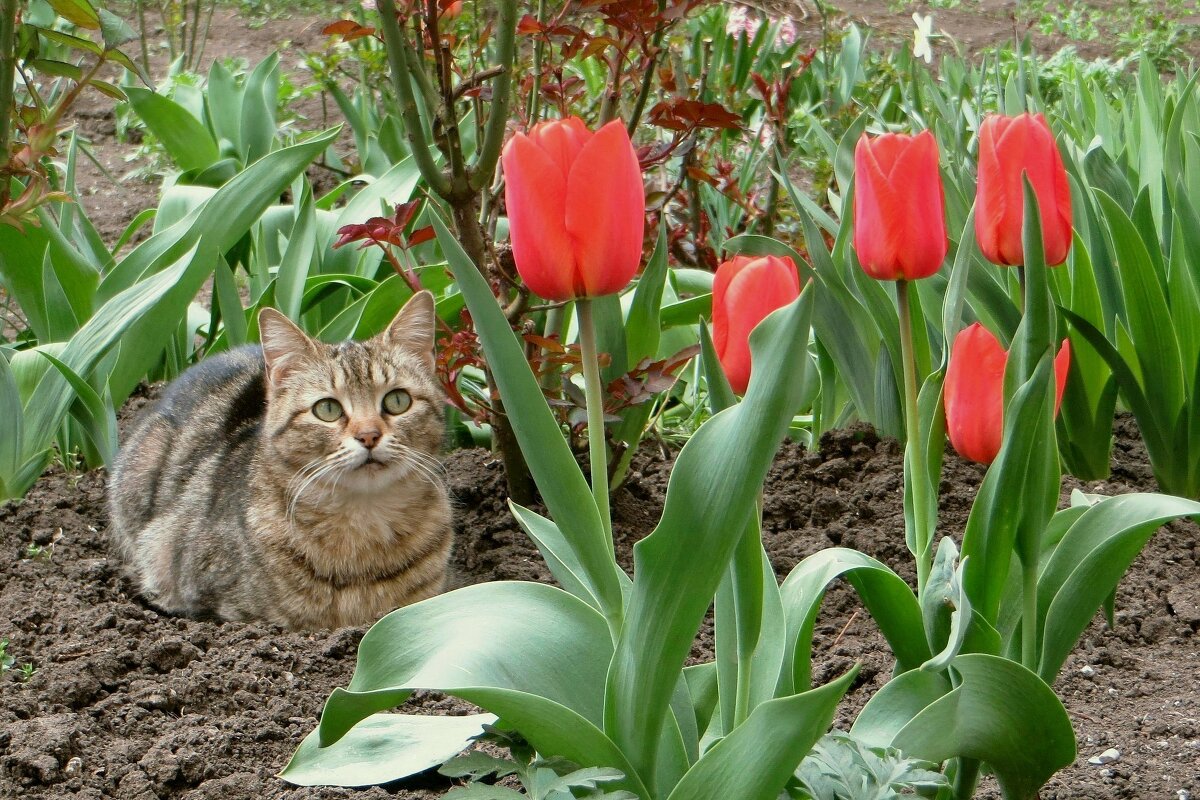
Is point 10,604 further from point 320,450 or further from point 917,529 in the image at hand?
point 917,529

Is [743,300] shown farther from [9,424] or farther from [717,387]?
[9,424]

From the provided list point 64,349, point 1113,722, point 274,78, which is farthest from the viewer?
point 274,78

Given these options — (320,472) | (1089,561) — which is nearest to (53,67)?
(320,472)

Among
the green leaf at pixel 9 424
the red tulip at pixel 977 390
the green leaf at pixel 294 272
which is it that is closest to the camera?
the red tulip at pixel 977 390

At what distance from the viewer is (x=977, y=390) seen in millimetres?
1591

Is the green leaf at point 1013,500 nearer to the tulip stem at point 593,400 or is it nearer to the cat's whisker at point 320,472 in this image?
the tulip stem at point 593,400

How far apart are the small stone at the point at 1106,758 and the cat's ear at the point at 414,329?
1.70 m

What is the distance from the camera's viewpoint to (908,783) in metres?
1.31

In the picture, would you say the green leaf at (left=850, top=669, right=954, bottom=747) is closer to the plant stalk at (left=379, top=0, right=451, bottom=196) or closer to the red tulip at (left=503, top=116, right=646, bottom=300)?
the red tulip at (left=503, top=116, right=646, bottom=300)

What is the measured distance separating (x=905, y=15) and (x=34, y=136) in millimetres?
9651

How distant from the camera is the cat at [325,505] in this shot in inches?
114

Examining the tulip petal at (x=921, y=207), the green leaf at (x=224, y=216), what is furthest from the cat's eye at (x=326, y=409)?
the tulip petal at (x=921, y=207)

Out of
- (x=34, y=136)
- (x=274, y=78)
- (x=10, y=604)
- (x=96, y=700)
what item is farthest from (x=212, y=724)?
(x=274, y=78)

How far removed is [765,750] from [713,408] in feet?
1.26
